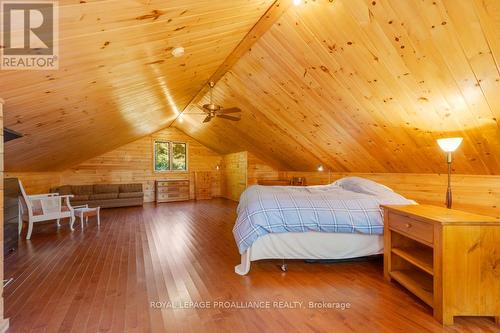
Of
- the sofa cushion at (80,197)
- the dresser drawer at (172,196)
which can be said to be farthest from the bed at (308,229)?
the dresser drawer at (172,196)

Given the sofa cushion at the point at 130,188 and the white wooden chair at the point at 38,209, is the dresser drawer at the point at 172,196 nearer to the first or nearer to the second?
the sofa cushion at the point at 130,188

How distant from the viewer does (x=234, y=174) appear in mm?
8461

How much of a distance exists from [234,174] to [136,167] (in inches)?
136

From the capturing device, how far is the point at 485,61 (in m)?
1.80

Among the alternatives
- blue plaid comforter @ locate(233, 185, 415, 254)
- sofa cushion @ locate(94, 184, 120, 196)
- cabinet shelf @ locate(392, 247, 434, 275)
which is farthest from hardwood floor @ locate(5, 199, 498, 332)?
sofa cushion @ locate(94, 184, 120, 196)

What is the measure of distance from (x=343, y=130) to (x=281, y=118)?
114 centimetres

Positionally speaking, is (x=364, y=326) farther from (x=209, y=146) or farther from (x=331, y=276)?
(x=209, y=146)

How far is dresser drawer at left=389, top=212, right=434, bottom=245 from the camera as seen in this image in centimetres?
189

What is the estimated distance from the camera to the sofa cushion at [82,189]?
261 inches

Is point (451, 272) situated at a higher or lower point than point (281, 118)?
lower

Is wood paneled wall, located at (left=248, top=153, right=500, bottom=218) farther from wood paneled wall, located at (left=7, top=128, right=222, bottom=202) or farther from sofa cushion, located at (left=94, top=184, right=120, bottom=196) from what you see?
sofa cushion, located at (left=94, top=184, right=120, bottom=196)

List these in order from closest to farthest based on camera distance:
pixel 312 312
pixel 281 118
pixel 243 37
Answer: 1. pixel 312 312
2. pixel 243 37
3. pixel 281 118

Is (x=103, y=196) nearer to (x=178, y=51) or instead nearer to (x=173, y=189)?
(x=173, y=189)

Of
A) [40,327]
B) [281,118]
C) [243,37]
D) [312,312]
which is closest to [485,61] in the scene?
[243,37]
